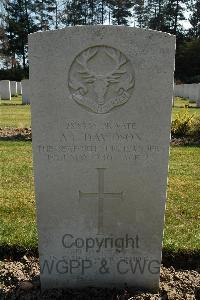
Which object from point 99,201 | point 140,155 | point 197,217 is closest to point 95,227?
point 99,201

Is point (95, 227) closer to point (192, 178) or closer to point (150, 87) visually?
point (150, 87)

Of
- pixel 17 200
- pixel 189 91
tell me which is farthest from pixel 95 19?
pixel 17 200

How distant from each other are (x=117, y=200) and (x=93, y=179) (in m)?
0.28

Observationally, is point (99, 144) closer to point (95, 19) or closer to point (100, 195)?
point (100, 195)

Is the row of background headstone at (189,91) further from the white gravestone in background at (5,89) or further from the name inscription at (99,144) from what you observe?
the name inscription at (99,144)

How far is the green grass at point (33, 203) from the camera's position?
4.35 meters

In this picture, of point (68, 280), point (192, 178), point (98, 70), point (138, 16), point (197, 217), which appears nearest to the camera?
point (98, 70)

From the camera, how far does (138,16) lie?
5931 cm

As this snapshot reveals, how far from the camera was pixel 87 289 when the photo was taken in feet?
11.7

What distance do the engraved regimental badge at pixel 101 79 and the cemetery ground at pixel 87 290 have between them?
1632 millimetres

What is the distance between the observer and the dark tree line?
51062mm

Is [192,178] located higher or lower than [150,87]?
lower

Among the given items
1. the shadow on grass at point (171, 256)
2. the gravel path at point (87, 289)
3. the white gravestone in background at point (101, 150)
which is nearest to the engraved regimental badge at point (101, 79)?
the white gravestone in background at point (101, 150)

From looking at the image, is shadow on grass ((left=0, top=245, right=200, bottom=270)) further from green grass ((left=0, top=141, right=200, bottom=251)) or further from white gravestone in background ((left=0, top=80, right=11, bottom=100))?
white gravestone in background ((left=0, top=80, right=11, bottom=100))
